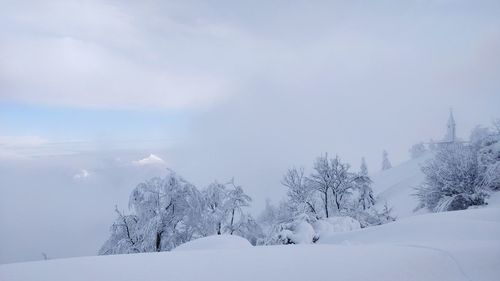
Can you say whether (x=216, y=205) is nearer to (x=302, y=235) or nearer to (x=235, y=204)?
(x=235, y=204)

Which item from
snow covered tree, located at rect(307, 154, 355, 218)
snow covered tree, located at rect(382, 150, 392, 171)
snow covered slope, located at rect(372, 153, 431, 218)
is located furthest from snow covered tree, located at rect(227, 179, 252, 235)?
snow covered tree, located at rect(382, 150, 392, 171)

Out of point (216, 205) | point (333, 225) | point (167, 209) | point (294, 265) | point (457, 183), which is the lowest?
point (333, 225)

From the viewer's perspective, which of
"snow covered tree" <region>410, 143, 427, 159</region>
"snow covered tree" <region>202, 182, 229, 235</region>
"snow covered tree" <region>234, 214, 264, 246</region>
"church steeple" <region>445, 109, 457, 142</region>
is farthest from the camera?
"snow covered tree" <region>410, 143, 427, 159</region>

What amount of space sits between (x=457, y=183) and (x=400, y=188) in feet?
103

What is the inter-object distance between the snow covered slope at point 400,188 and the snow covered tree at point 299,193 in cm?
692

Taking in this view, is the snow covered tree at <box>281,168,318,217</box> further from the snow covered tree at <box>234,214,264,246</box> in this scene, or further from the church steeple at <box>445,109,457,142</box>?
the church steeple at <box>445,109,457,142</box>

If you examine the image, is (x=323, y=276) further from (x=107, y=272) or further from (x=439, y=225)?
(x=439, y=225)

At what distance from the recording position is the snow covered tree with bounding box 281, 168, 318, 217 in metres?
24.2

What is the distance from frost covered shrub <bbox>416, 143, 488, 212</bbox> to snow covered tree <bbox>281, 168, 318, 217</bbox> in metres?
7.74

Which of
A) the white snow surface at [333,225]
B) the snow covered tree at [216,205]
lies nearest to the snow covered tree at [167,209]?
the snow covered tree at [216,205]

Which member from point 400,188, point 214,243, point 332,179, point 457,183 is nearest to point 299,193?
point 332,179

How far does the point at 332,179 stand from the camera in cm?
2533

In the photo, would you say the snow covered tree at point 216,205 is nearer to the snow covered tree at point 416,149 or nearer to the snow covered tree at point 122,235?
the snow covered tree at point 122,235

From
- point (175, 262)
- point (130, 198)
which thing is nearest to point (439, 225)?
point (175, 262)
